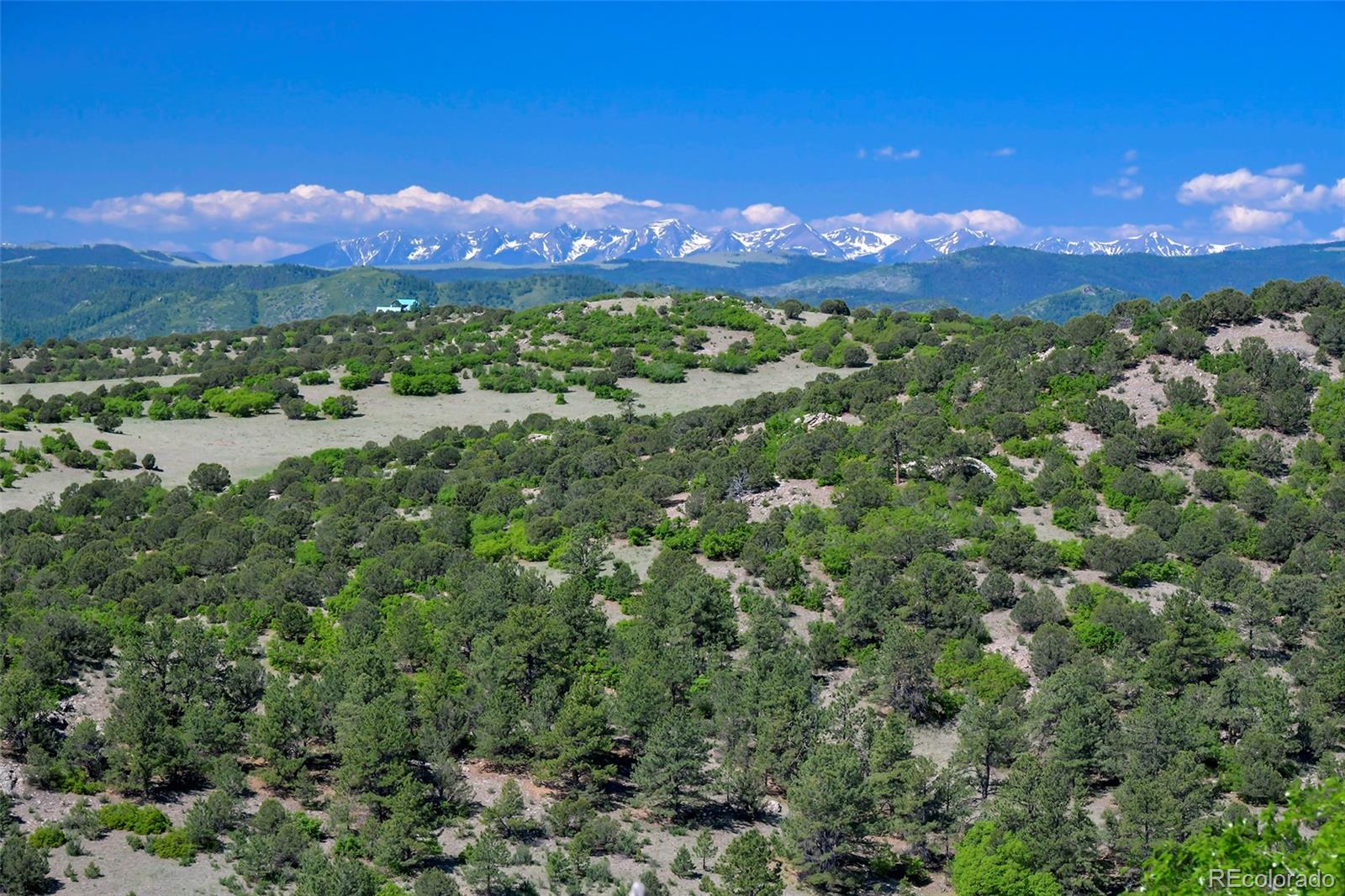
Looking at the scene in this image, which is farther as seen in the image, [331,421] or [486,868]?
[331,421]

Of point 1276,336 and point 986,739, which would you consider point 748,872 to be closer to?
point 986,739

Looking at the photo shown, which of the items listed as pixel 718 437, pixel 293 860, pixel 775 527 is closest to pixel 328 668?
pixel 293 860

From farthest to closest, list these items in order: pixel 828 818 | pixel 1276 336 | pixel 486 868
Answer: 1. pixel 1276 336
2. pixel 828 818
3. pixel 486 868

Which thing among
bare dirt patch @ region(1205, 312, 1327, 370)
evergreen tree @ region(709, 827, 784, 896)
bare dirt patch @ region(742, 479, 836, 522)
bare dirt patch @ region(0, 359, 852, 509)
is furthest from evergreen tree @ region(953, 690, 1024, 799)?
bare dirt patch @ region(0, 359, 852, 509)

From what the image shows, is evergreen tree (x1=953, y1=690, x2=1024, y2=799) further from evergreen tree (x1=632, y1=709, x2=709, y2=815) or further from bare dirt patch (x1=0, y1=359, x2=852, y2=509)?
bare dirt patch (x1=0, y1=359, x2=852, y2=509)

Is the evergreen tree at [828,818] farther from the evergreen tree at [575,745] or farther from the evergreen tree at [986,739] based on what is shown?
the evergreen tree at [575,745]

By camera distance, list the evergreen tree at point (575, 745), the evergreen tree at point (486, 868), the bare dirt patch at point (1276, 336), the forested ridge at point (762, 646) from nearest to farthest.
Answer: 1. the evergreen tree at point (486, 868)
2. the forested ridge at point (762, 646)
3. the evergreen tree at point (575, 745)
4. the bare dirt patch at point (1276, 336)

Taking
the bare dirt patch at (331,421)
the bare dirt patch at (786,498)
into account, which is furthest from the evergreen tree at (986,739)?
the bare dirt patch at (331,421)

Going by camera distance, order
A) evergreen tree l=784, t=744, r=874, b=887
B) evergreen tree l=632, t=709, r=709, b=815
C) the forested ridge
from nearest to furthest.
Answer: evergreen tree l=784, t=744, r=874, b=887
the forested ridge
evergreen tree l=632, t=709, r=709, b=815

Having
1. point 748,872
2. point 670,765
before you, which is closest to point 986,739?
point 670,765
